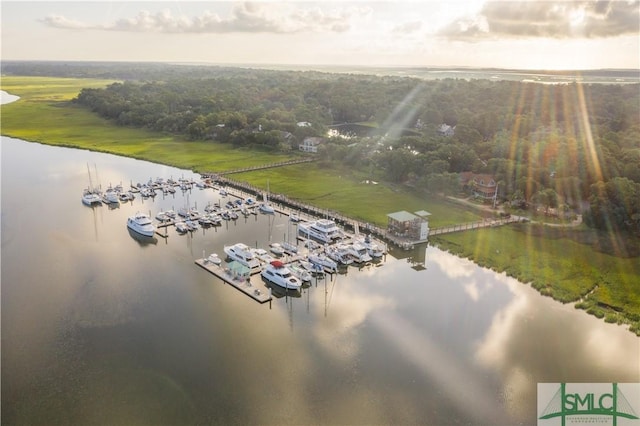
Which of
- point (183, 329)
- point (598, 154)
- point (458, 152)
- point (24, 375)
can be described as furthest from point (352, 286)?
point (598, 154)

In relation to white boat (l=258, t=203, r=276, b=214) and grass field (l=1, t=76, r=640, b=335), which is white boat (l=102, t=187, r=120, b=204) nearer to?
grass field (l=1, t=76, r=640, b=335)

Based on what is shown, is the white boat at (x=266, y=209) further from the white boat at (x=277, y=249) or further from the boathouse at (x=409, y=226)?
the boathouse at (x=409, y=226)

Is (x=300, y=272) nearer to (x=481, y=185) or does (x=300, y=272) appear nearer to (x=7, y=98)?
(x=481, y=185)

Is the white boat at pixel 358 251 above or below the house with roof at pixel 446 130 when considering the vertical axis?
below

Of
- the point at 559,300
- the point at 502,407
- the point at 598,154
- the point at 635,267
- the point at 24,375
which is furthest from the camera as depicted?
the point at 598,154

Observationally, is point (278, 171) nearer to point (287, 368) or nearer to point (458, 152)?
point (458, 152)

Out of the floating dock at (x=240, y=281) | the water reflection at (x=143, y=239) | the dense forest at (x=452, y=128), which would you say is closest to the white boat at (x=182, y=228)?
the water reflection at (x=143, y=239)
